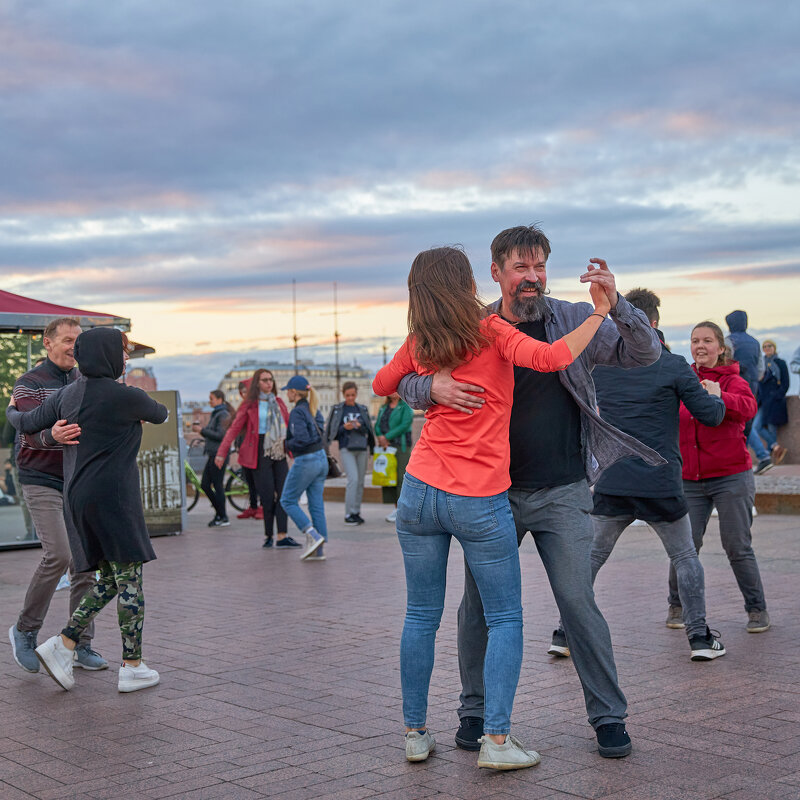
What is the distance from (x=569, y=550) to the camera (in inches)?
171

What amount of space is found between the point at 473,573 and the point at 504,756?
2.19 ft

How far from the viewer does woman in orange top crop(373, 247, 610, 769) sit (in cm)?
414

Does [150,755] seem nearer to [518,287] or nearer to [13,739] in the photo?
[13,739]

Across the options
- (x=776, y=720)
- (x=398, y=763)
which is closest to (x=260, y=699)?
(x=398, y=763)

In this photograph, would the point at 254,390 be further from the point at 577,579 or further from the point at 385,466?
the point at 577,579

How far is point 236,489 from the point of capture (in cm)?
1841

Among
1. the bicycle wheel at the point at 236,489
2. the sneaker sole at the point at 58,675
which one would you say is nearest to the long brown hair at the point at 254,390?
the bicycle wheel at the point at 236,489

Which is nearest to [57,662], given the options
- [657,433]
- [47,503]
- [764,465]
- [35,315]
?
[47,503]

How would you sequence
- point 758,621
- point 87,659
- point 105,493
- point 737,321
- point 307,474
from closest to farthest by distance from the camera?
point 105,493 < point 87,659 < point 758,621 < point 307,474 < point 737,321

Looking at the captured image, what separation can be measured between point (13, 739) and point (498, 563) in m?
2.29

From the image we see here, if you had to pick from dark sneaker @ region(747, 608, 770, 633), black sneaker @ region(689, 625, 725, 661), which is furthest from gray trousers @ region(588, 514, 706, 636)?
dark sneaker @ region(747, 608, 770, 633)

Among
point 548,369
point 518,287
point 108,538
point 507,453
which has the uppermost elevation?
point 518,287

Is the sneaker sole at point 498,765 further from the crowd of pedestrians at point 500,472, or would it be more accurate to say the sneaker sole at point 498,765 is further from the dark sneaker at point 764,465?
the dark sneaker at point 764,465

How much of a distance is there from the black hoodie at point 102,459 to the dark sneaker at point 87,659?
2.44ft
